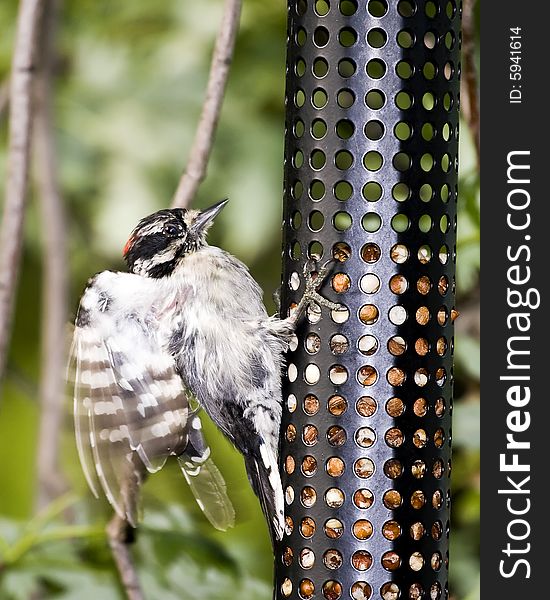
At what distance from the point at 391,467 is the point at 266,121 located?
2117mm

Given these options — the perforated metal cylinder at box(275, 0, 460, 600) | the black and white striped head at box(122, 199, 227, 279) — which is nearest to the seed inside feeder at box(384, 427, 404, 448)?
the perforated metal cylinder at box(275, 0, 460, 600)

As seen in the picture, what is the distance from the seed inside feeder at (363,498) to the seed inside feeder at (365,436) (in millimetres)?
83

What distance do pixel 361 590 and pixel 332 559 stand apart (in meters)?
0.07

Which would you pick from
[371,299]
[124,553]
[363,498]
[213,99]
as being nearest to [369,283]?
[371,299]

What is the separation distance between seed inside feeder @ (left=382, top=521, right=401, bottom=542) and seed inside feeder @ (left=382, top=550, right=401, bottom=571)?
0.03 meters

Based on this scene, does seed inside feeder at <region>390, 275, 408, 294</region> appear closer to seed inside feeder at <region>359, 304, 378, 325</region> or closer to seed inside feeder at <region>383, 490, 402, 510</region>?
seed inside feeder at <region>359, 304, 378, 325</region>

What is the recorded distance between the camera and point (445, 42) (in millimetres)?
1963

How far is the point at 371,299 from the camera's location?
1.92 metres

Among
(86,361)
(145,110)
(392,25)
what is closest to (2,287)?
(86,361)

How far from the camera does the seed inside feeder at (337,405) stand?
1916 millimetres

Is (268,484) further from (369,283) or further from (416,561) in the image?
(369,283)

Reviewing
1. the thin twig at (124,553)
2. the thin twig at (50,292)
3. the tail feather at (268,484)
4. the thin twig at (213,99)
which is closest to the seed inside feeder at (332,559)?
the tail feather at (268,484)

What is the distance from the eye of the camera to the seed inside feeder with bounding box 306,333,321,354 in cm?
196

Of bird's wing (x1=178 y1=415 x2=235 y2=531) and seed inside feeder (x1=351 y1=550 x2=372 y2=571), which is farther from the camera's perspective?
bird's wing (x1=178 y1=415 x2=235 y2=531)
